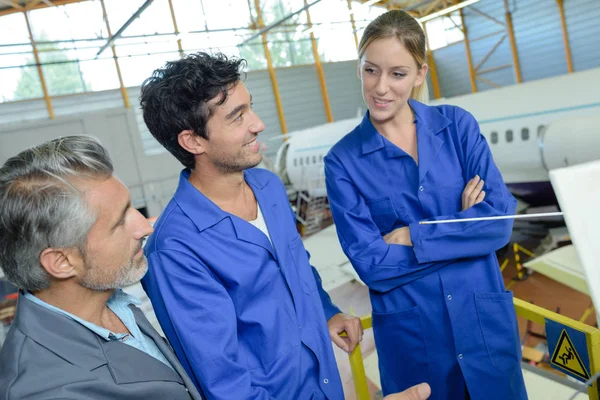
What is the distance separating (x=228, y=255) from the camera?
5.75 feet

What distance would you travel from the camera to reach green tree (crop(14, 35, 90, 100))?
1620 cm

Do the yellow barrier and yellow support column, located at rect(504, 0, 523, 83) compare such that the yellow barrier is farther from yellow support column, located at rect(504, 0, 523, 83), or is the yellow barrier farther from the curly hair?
yellow support column, located at rect(504, 0, 523, 83)

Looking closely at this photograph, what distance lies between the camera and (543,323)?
6.83 ft

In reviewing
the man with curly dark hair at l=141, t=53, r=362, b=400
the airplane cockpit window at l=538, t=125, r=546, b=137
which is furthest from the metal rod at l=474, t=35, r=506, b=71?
the man with curly dark hair at l=141, t=53, r=362, b=400

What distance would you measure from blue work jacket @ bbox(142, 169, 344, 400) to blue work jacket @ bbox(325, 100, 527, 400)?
0.35 meters

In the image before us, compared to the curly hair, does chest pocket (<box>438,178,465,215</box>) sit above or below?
below

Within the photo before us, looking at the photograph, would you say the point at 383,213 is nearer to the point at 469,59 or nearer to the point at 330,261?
the point at 330,261

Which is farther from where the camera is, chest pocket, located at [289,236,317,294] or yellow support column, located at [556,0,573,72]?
yellow support column, located at [556,0,573,72]

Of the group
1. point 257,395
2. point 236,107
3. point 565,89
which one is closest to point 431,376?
point 257,395

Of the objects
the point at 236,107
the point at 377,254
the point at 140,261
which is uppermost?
the point at 236,107

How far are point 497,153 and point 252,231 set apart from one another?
804cm

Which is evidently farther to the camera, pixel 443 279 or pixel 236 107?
pixel 443 279

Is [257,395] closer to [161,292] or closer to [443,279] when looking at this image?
[161,292]

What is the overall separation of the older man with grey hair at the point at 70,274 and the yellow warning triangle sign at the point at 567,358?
1387mm
